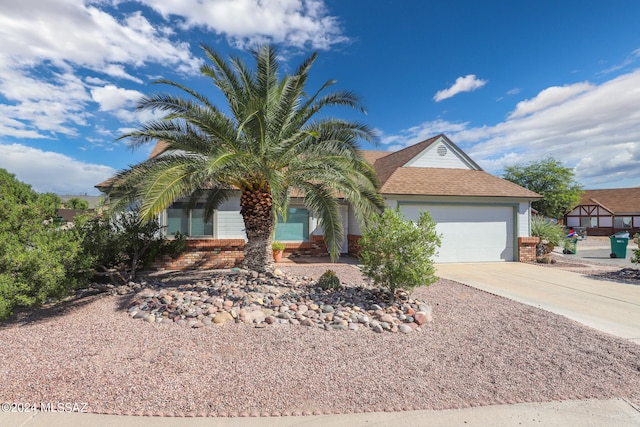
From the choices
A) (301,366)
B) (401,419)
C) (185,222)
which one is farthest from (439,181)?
(401,419)

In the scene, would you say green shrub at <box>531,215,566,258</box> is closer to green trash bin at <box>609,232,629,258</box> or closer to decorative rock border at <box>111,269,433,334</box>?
green trash bin at <box>609,232,629,258</box>

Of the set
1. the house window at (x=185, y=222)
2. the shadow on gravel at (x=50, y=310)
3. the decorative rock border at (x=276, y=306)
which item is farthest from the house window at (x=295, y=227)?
the shadow on gravel at (x=50, y=310)

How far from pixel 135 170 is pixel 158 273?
4.03 metres

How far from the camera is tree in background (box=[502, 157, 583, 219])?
34.2m

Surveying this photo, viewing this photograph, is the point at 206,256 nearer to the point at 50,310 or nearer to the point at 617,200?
the point at 50,310

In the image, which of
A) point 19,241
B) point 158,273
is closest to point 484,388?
point 19,241

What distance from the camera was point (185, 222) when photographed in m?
12.8

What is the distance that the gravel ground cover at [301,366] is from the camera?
3.38 m

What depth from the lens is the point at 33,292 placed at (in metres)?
5.66

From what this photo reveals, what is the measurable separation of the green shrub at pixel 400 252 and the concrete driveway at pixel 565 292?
2.79m

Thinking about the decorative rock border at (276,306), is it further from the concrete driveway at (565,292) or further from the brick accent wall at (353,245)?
the brick accent wall at (353,245)

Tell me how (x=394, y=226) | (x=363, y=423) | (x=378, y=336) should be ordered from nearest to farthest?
(x=363, y=423)
(x=378, y=336)
(x=394, y=226)

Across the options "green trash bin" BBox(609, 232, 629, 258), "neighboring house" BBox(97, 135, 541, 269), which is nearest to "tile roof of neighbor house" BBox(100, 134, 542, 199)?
"neighboring house" BBox(97, 135, 541, 269)

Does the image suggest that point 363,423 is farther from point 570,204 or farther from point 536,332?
point 570,204
